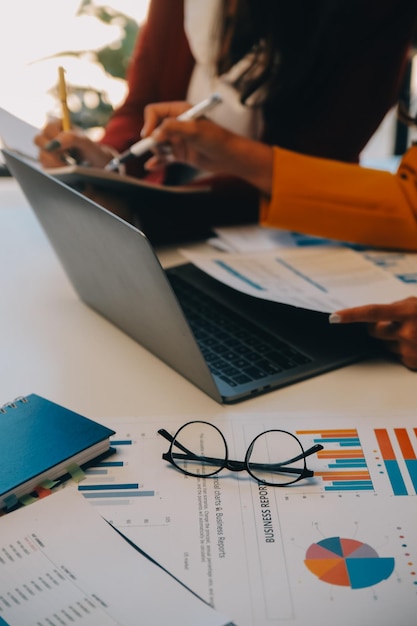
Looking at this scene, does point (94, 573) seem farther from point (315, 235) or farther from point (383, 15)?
point (383, 15)

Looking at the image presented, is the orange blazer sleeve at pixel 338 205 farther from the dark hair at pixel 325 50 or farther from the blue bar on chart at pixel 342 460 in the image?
the blue bar on chart at pixel 342 460

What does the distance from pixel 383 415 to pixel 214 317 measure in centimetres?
27

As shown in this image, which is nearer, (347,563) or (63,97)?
(347,563)

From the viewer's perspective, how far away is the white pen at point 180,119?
3.60ft

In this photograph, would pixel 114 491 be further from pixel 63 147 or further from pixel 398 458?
pixel 63 147

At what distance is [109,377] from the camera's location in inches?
31.9

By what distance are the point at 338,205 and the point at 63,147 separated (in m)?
0.49

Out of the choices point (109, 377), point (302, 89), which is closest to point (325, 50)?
point (302, 89)

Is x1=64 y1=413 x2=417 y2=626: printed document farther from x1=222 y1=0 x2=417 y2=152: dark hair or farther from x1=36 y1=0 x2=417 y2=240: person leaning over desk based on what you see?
x1=222 y1=0 x2=417 y2=152: dark hair

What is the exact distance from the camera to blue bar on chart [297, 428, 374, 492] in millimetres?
623

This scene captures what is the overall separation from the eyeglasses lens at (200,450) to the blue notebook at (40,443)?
7 cm

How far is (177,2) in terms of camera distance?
1.49 m

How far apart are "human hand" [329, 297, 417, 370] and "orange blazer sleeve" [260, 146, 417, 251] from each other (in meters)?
0.33

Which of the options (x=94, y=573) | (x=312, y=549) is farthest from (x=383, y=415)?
(x=94, y=573)
